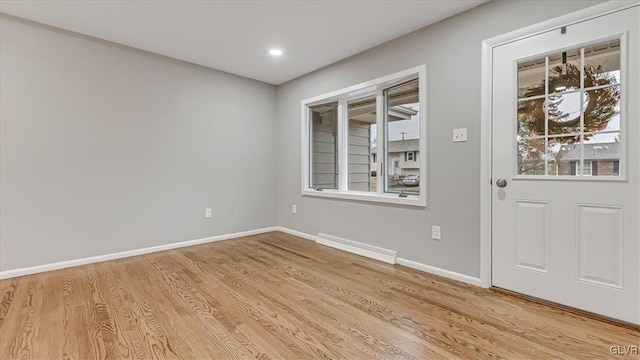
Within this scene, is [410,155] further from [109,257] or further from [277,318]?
[109,257]

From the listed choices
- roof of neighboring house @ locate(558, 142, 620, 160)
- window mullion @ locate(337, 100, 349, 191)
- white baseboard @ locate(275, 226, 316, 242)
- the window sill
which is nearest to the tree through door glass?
roof of neighboring house @ locate(558, 142, 620, 160)

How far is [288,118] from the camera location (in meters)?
4.45

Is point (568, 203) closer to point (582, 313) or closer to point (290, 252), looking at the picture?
point (582, 313)

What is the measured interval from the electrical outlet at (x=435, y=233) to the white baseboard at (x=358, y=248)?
492 mm

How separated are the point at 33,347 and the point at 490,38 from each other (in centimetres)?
376

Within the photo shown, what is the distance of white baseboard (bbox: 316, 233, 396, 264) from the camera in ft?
10.1

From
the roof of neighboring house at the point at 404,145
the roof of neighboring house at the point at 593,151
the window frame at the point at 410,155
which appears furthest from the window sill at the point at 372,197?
the roof of neighboring house at the point at 593,151

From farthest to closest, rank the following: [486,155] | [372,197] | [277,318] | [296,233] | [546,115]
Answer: [296,233]
[372,197]
[486,155]
[546,115]
[277,318]

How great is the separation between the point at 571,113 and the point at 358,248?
230 cm

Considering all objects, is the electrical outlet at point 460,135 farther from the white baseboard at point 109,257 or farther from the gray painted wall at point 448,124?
the white baseboard at point 109,257

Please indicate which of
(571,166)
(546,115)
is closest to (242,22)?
(546,115)

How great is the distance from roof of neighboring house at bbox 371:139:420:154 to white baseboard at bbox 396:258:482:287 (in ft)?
3.84

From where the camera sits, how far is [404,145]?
10.3 ft

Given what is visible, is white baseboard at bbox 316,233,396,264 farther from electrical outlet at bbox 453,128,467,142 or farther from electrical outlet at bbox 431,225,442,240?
electrical outlet at bbox 453,128,467,142
